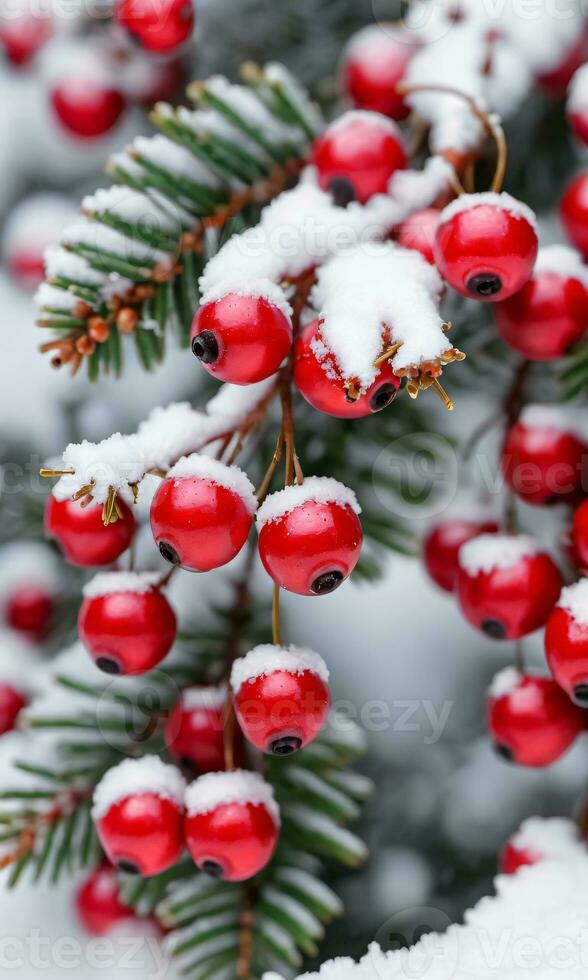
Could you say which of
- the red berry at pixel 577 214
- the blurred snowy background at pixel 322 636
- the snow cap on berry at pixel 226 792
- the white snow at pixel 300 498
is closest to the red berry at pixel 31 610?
the blurred snowy background at pixel 322 636

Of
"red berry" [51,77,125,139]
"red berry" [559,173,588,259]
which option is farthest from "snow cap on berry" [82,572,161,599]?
"red berry" [51,77,125,139]

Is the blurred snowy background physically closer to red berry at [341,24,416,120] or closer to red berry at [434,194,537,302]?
red berry at [341,24,416,120]

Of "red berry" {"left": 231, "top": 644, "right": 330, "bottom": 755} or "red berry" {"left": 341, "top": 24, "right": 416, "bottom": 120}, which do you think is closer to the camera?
"red berry" {"left": 231, "top": 644, "right": 330, "bottom": 755}

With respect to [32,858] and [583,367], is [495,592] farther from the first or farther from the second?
[32,858]

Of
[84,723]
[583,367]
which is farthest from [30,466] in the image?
[583,367]

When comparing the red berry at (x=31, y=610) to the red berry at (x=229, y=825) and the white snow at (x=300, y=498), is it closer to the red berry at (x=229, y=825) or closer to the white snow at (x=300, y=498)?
the red berry at (x=229, y=825)

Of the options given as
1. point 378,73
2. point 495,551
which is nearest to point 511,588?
point 495,551
